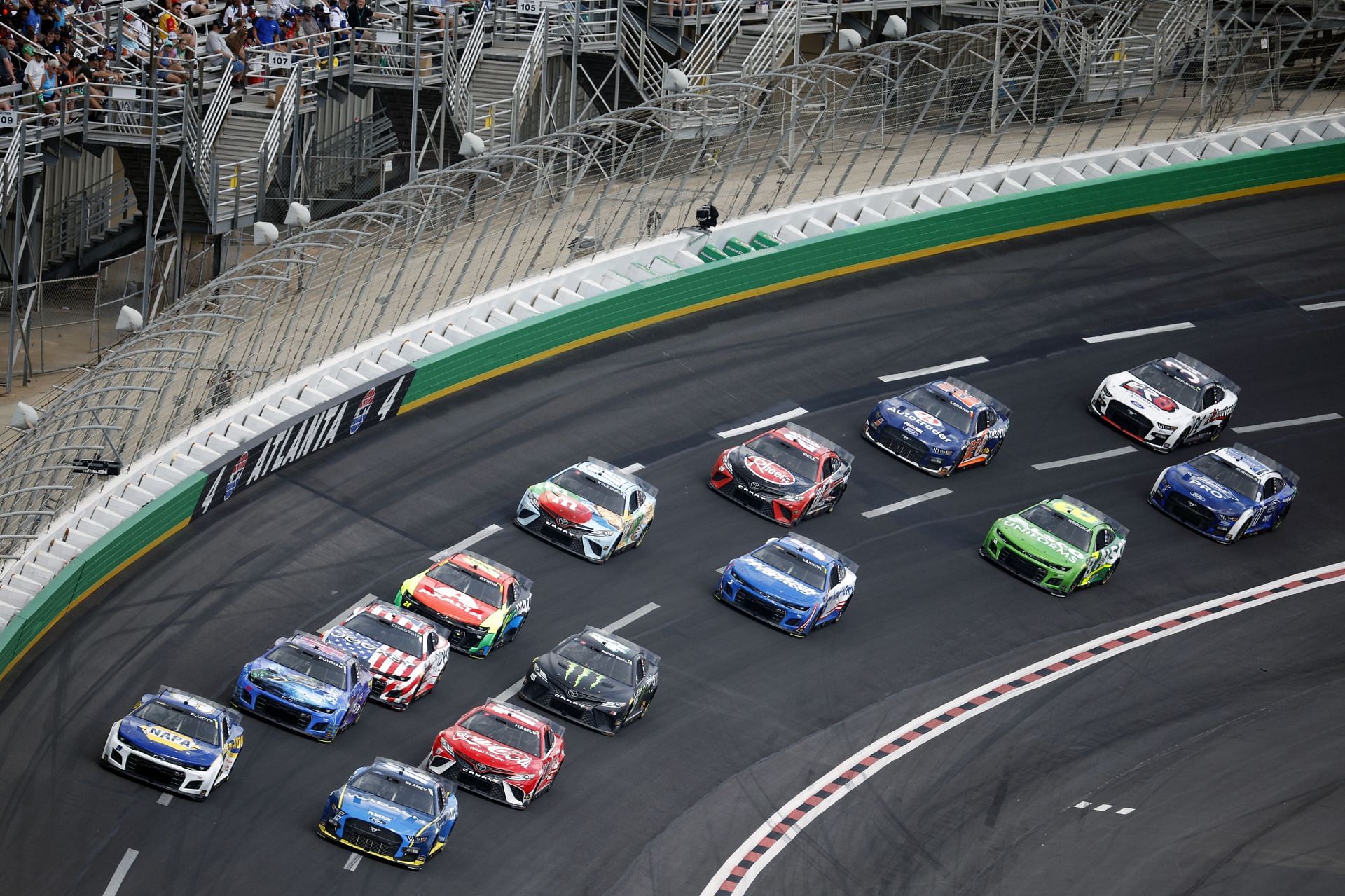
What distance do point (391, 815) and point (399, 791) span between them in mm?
374

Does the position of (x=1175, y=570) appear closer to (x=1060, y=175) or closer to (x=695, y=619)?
(x=695, y=619)

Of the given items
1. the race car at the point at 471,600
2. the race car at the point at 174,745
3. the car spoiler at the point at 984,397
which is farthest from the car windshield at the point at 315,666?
the car spoiler at the point at 984,397

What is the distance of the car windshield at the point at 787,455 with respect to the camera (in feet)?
112

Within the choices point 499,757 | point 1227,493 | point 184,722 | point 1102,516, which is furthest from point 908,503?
point 184,722

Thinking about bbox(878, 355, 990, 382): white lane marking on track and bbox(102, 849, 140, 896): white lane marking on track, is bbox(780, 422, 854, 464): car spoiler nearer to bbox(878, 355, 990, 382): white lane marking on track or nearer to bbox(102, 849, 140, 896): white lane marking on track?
bbox(878, 355, 990, 382): white lane marking on track

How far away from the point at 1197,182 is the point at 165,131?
2303cm

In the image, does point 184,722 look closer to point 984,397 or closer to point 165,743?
point 165,743

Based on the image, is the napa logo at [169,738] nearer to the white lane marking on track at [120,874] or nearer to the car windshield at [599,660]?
the white lane marking on track at [120,874]

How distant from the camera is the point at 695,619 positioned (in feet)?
104

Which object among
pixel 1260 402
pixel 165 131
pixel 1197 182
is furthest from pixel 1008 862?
pixel 1197 182

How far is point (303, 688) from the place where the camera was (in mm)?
27266

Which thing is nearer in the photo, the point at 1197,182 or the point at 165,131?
the point at 165,131

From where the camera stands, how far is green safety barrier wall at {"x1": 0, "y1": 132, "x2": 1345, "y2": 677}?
2989 centimetres

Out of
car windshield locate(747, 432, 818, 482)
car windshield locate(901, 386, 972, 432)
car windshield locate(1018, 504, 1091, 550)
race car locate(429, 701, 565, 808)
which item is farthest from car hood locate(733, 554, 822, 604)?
car windshield locate(901, 386, 972, 432)
